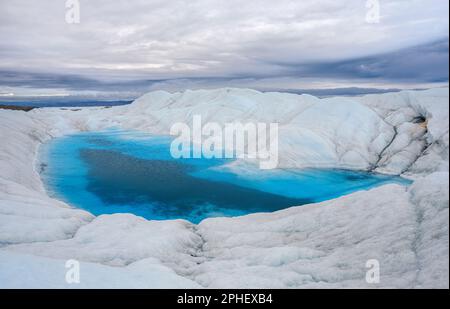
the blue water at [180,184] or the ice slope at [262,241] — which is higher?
the blue water at [180,184]

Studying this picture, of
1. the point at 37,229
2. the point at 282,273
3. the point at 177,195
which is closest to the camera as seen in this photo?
the point at 282,273

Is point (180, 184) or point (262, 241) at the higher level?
point (180, 184)

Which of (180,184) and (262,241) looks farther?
(180,184)

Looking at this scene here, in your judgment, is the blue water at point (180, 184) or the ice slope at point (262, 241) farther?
the blue water at point (180, 184)

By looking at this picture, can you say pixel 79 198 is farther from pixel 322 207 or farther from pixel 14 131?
pixel 14 131

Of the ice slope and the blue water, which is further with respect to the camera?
the blue water

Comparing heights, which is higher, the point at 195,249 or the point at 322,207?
the point at 322,207

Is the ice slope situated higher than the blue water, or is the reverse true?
the blue water
